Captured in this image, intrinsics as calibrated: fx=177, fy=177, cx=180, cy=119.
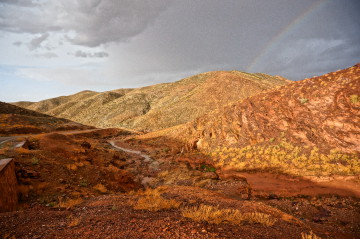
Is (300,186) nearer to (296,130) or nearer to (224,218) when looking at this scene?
(296,130)

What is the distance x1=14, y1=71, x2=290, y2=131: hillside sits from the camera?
177 feet

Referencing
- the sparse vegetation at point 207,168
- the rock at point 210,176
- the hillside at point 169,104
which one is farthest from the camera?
the hillside at point 169,104

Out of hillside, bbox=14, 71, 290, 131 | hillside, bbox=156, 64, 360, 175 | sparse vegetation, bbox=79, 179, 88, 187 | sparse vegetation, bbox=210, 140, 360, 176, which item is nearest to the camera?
sparse vegetation, bbox=79, 179, 88, 187

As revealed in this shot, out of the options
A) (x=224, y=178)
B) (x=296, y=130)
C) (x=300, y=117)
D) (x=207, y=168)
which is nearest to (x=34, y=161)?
(x=224, y=178)

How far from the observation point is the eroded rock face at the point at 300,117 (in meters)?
14.0

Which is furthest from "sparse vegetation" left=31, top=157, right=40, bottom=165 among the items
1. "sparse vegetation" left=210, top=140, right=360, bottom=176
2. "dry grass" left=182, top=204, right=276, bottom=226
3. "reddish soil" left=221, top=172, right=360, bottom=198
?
"sparse vegetation" left=210, top=140, right=360, bottom=176

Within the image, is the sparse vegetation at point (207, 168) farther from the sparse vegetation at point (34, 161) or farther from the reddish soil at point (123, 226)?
the sparse vegetation at point (34, 161)

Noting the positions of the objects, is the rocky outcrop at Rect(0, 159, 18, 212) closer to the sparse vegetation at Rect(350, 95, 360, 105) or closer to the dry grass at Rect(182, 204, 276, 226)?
the dry grass at Rect(182, 204, 276, 226)

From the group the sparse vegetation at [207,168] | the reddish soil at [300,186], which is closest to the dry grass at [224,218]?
the reddish soil at [300,186]

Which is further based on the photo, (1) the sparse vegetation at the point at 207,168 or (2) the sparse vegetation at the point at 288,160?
(1) the sparse vegetation at the point at 207,168

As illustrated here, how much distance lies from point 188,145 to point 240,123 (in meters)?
6.92

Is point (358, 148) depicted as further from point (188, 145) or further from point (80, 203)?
point (80, 203)

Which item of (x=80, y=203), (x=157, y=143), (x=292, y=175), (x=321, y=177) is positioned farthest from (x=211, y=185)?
(x=157, y=143)

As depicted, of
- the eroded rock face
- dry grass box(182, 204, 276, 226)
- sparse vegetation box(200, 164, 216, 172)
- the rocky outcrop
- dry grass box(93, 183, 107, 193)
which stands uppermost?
the eroded rock face
